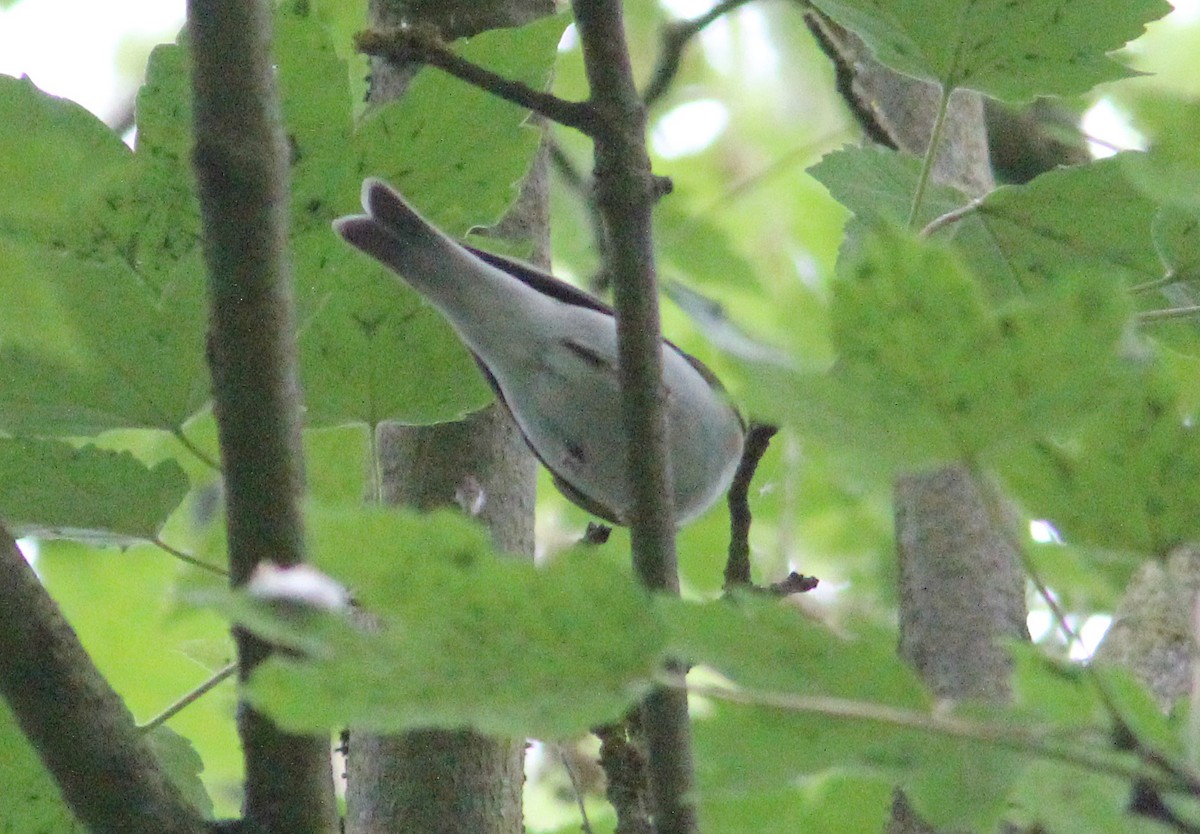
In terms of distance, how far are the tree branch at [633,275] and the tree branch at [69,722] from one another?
0.47m

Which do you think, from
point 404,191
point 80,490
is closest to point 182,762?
point 80,490

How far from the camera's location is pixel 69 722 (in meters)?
1.22

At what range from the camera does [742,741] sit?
30.6 inches

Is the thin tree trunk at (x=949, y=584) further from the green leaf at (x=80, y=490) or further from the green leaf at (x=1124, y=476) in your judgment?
the green leaf at (x=1124, y=476)

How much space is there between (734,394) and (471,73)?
0.65m

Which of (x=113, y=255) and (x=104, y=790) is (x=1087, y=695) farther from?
(x=113, y=255)

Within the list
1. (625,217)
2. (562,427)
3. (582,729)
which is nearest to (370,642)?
(582,729)

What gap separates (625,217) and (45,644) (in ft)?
2.06

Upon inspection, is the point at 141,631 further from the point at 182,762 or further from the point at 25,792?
Answer: the point at 25,792

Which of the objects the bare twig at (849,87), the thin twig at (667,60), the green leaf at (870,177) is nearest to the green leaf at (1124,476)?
the green leaf at (870,177)

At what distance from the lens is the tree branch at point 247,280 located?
1147mm

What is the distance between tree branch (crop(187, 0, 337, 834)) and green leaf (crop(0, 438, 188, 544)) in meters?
0.40

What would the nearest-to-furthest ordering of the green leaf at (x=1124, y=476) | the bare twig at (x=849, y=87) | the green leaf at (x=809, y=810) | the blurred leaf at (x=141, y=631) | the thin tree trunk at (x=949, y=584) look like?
the green leaf at (x=1124, y=476)
the green leaf at (x=809, y=810)
the thin tree trunk at (x=949, y=584)
the bare twig at (x=849, y=87)
the blurred leaf at (x=141, y=631)

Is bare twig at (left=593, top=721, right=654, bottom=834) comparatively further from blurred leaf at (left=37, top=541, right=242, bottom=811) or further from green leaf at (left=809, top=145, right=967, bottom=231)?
blurred leaf at (left=37, top=541, right=242, bottom=811)
